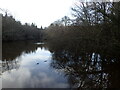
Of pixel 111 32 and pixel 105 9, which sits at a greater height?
pixel 105 9

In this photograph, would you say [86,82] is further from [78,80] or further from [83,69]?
[83,69]

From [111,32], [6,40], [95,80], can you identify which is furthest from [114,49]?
[6,40]

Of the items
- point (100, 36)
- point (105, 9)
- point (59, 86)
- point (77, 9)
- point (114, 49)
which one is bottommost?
point (59, 86)

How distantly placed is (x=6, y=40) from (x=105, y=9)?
108 feet

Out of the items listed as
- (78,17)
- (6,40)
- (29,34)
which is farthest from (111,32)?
(29,34)

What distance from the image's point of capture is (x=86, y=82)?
736 centimetres

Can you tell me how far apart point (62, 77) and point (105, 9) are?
18.2 feet

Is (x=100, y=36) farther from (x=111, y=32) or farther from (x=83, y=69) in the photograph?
(x=83, y=69)

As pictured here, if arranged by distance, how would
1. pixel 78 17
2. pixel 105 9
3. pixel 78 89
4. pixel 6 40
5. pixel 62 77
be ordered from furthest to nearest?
1. pixel 6 40
2. pixel 78 17
3. pixel 105 9
4. pixel 62 77
5. pixel 78 89

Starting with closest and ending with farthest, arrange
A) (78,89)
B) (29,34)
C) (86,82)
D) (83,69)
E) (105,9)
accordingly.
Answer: (78,89) → (86,82) → (105,9) → (83,69) → (29,34)

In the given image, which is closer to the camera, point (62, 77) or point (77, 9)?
point (62, 77)

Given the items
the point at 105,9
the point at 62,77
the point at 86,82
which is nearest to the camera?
the point at 86,82

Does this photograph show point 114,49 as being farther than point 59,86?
Yes

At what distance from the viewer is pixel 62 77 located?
27.1ft
